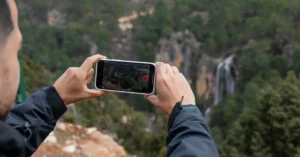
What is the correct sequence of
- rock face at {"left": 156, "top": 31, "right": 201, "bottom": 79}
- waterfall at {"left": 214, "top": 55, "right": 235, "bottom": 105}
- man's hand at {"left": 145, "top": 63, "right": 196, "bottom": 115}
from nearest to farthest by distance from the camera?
man's hand at {"left": 145, "top": 63, "right": 196, "bottom": 115}, waterfall at {"left": 214, "top": 55, "right": 235, "bottom": 105}, rock face at {"left": 156, "top": 31, "right": 201, "bottom": 79}

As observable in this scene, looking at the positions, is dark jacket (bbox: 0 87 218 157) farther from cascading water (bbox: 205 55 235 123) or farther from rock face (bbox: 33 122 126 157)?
cascading water (bbox: 205 55 235 123)

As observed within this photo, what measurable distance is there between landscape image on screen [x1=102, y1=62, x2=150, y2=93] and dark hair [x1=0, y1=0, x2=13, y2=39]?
0.48 meters

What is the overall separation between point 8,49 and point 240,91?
19225mm

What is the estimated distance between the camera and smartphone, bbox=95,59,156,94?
123 centimetres

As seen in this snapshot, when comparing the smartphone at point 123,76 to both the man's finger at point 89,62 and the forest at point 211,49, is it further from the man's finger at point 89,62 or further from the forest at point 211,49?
the forest at point 211,49

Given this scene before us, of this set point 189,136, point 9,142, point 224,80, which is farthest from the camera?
point 224,80

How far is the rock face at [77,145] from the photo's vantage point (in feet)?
10.1

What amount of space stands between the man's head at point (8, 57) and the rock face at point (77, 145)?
2.29 metres

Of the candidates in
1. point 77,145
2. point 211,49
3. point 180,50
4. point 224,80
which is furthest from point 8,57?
point 180,50

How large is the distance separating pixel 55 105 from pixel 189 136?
39cm

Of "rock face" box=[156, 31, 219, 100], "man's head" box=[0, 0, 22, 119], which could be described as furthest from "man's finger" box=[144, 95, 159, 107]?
"rock face" box=[156, 31, 219, 100]

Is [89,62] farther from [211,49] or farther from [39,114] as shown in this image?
[211,49]

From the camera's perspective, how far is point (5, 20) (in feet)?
2.57

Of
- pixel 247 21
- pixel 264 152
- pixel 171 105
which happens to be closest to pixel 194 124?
pixel 171 105
